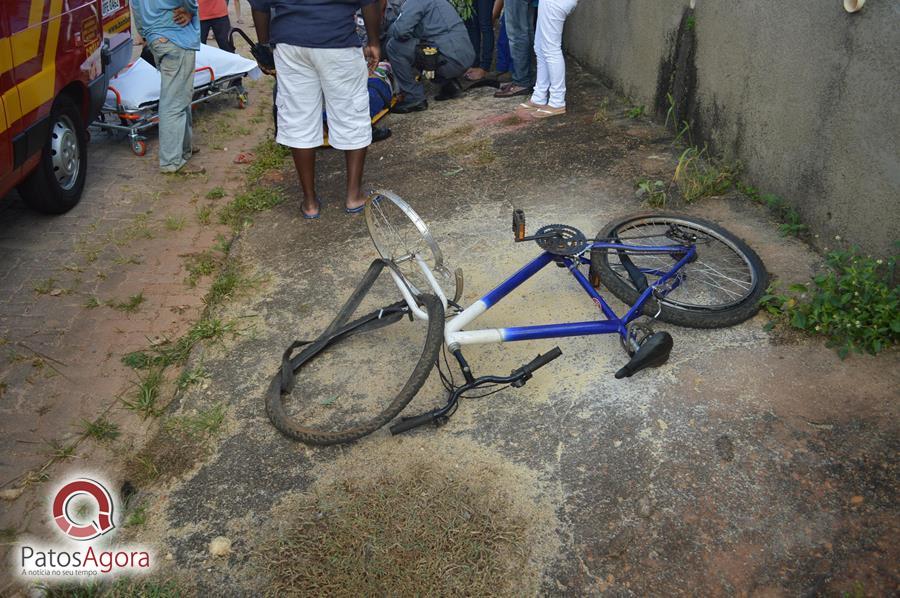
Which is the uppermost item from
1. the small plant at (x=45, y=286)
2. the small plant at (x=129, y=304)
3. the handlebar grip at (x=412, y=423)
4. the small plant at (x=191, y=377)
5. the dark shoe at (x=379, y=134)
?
the handlebar grip at (x=412, y=423)

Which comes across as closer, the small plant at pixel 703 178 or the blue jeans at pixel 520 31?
the small plant at pixel 703 178

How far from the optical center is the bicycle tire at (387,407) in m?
2.78

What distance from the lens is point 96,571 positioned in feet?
8.65

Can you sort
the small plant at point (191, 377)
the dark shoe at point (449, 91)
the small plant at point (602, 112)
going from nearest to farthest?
the small plant at point (191, 377), the small plant at point (602, 112), the dark shoe at point (449, 91)

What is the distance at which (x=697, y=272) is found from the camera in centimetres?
389

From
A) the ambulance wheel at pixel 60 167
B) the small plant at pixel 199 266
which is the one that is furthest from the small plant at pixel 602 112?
the ambulance wheel at pixel 60 167

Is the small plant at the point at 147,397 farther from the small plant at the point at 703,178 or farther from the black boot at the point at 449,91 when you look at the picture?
the black boot at the point at 449,91

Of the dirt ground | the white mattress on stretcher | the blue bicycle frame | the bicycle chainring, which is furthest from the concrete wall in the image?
the white mattress on stretcher

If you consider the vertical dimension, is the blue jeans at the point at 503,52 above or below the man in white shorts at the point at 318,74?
below

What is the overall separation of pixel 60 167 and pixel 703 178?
4.56 metres

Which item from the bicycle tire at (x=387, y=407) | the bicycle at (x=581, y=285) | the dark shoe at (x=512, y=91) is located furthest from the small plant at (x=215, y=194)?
the dark shoe at (x=512, y=91)

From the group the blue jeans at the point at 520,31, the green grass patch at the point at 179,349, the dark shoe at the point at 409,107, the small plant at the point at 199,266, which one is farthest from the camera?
the dark shoe at the point at 409,107

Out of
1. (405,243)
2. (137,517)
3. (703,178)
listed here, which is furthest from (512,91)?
(137,517)

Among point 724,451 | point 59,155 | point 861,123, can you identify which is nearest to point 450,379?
point 724,451
